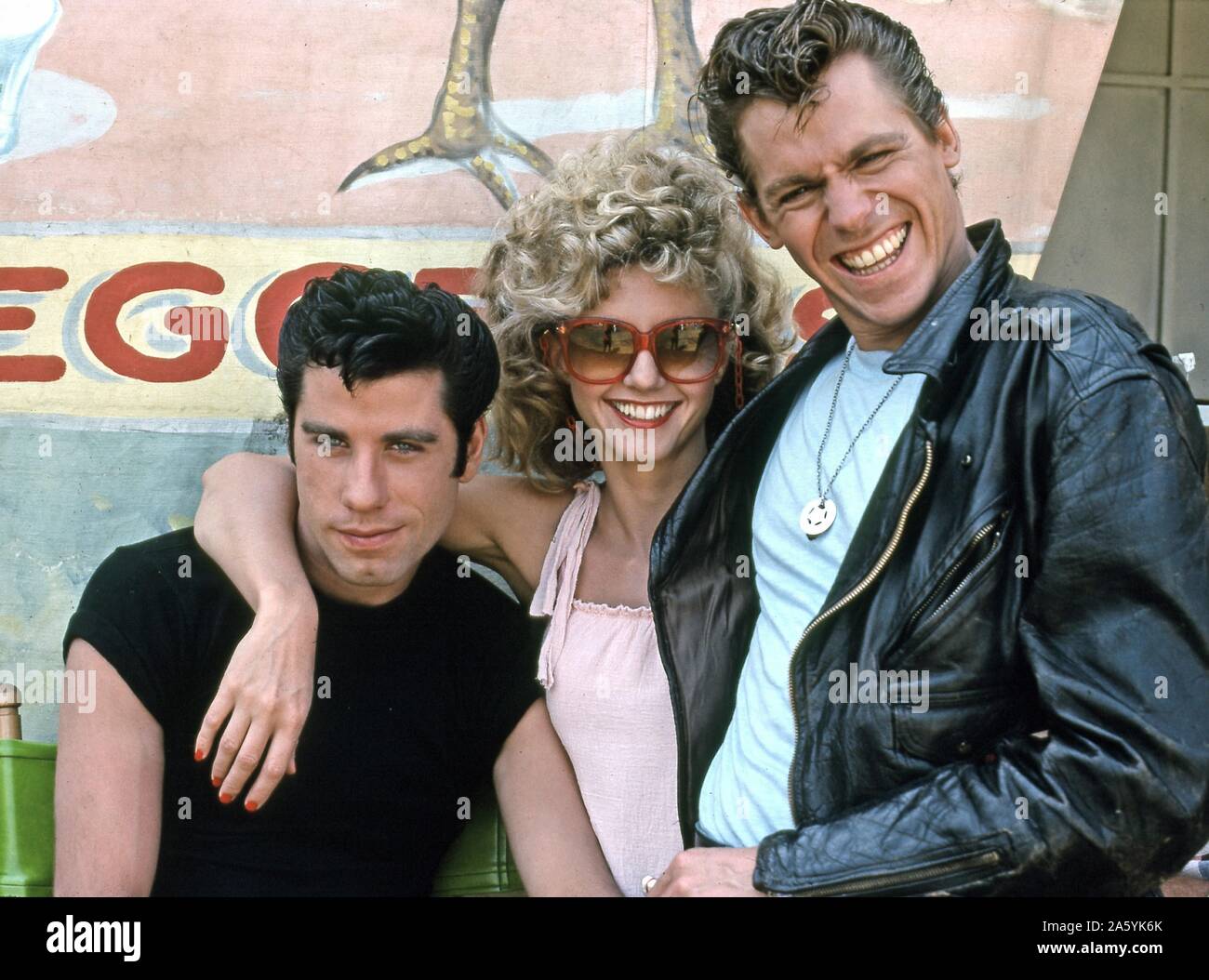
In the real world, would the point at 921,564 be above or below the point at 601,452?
below

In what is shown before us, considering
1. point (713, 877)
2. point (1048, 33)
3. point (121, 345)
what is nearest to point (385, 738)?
point (713, 877)

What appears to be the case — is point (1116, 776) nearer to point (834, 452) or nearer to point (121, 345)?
point (834, 452)

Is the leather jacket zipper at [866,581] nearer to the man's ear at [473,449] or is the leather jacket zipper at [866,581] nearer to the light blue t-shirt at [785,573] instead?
the light blue t-shirt at [785,573]

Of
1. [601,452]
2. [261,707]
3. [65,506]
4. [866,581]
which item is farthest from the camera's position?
Answer: [65,506]

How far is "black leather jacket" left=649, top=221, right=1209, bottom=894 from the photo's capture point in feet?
5.54

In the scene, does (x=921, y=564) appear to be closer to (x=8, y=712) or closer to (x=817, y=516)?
(x=817, y=516)

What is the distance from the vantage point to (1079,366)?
1.75 m

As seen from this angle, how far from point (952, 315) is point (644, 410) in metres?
0.77

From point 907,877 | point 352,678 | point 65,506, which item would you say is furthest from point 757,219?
point 65,506

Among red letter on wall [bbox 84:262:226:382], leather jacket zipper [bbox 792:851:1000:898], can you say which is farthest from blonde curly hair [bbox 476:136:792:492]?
leather jacket zipper [bbox 792:851:1000:898]

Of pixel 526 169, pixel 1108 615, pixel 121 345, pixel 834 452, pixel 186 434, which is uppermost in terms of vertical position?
pixel 526 169

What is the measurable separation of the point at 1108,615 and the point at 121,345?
2.49 meters

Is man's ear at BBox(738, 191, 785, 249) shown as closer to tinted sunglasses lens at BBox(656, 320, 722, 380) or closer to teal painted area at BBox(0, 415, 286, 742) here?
tinted sunglasses lens at BBox(656, 320, 722, 380)

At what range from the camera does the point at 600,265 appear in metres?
2.58
